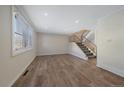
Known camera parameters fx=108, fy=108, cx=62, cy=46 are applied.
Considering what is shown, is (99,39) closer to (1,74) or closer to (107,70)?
(107,70)

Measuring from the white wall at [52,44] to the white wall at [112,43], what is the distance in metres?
5.95

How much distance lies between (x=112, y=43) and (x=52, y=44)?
6962 mm

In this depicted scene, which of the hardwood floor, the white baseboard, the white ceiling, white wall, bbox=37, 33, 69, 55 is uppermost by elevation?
the white ceiling

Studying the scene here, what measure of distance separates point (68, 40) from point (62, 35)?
34.4 inches

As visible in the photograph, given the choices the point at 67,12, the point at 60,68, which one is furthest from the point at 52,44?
the point at 67,12

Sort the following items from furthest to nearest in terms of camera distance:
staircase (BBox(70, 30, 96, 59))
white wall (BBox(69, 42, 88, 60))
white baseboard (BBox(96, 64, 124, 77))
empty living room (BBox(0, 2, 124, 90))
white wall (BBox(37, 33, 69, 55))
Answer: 1. white wall (BBox(37, 33, 69, 55))
2. staircase (BBox(70, 30, 96, 59))
3. white wall (BBox(69, 42, 88, 60))
4. white baseboard (BBox(96, 64, 124, 77))
5. empty living room (BBox(0, 2, 124, 90))

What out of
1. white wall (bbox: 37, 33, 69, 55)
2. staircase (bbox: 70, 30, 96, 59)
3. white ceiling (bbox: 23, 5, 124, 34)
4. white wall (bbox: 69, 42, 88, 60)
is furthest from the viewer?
white wall (bbox: 37, 33, 69, 55)

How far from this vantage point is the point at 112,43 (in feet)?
13.2

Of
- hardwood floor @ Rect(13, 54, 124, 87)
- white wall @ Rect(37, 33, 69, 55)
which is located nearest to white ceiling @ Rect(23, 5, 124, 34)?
hardwood floor @ Rect(13, 54, 124, 87)

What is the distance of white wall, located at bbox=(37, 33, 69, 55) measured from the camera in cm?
971

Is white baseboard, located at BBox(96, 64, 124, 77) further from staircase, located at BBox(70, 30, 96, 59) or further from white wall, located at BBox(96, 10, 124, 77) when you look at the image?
staircase, located at BBox(70, 30, 96, 59)

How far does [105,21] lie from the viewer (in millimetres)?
4461

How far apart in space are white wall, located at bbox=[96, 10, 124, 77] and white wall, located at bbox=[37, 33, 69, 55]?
595 centimetres
